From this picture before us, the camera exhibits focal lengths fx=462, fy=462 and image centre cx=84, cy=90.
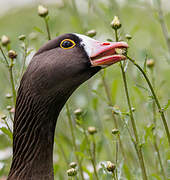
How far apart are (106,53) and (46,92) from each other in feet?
1.32

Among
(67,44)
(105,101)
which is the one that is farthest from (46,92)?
(105,101)

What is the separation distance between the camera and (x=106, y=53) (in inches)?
102

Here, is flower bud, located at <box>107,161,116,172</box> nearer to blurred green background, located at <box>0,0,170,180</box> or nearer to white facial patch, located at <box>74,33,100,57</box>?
blurred green background, located at <box>0,0,170,180</box>

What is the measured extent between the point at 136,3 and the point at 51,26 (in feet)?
2.36

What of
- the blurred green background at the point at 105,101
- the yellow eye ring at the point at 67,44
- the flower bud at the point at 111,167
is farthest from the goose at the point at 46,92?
the flower bud at the point at 111,167

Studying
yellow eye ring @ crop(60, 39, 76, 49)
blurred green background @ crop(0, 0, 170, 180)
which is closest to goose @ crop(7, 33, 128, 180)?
yellow eye ring @ crop(60, 39, 76, 49)

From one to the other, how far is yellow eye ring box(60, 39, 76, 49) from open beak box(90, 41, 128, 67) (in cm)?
13

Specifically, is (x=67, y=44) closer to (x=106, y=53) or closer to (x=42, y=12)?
(x=106, y=53)

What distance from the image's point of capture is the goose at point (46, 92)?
2609mm

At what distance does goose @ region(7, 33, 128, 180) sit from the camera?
2609 millimetres

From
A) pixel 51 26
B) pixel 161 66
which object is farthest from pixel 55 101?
pixel 161 66

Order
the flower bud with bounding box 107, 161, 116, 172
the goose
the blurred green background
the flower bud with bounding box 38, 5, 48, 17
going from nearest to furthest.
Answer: the flower bud with bounding box 107, 161, 116, 172, the goose, the flower bud with bounding box 38, 5, 48, 17, the blurred green background

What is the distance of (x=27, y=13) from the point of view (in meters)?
10.4

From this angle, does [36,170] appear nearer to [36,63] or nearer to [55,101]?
[55,101]
